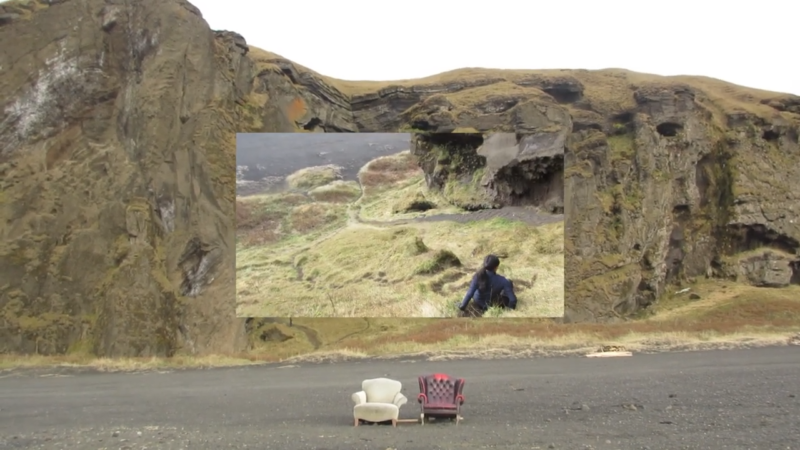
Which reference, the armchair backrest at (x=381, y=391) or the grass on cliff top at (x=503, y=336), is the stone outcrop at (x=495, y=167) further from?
the armchair backrest at (x=381, y=391)

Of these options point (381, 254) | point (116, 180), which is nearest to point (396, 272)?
point (381, 254)

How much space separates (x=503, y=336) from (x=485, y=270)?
2593 millimetres

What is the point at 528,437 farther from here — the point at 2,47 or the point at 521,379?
the point at 2,47

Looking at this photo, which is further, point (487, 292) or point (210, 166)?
point (210, 166)

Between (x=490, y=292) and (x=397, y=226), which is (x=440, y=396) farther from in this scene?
(x=397, y=226)

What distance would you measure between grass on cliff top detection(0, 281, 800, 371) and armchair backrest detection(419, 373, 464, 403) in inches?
365

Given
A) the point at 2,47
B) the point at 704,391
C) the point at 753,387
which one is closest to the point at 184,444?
the point at 704,391

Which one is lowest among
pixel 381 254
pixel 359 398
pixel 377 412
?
pixel 377 412

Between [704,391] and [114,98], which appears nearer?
[704,391]

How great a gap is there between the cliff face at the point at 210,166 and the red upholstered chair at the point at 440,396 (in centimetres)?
1521

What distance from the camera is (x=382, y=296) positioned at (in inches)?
988

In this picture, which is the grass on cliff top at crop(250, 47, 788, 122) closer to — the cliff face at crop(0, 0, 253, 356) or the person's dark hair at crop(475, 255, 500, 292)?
the cliff face at crop(0, 0, 253, 356)

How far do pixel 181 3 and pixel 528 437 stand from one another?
74.4 feet

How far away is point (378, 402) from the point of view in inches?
466
